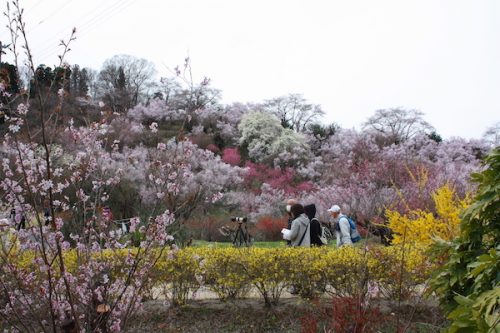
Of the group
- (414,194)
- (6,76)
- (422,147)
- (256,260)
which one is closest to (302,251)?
(256,260)

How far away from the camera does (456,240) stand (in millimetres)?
Result: 3457

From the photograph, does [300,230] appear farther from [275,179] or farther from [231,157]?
[231,157]

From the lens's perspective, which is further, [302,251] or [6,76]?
[302,251]

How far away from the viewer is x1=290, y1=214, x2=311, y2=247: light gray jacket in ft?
26.0

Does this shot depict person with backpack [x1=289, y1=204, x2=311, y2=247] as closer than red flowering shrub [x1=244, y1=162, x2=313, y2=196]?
Yes

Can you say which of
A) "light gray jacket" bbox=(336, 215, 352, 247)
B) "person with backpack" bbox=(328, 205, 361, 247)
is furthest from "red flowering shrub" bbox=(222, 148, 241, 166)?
"light gray jacket" bbox=(336, 215, 352, 247)

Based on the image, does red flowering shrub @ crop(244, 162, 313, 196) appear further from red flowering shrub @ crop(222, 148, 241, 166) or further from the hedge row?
the hedge row

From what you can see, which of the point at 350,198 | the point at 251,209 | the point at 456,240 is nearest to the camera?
the point at 456,240

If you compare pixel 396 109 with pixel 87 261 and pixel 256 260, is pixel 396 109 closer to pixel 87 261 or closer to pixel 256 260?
pixel 256 260

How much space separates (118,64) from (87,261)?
4823cm

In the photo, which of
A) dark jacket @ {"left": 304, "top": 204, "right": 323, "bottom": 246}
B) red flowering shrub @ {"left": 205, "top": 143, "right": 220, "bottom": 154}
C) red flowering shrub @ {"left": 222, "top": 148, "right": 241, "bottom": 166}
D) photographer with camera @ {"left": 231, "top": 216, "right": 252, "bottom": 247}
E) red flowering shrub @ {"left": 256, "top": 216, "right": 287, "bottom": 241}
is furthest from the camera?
red flowering shrub @ {"left": 205, "top": 143, "right": 220, "bottom": 154}

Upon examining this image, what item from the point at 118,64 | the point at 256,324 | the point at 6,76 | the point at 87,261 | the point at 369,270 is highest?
the point at 118,64

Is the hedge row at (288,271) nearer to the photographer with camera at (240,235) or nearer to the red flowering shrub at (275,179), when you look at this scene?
the photographer with camera at (240,235)

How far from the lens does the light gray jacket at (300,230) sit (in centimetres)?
791
